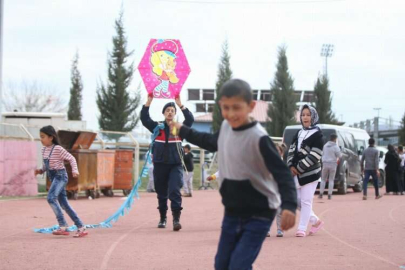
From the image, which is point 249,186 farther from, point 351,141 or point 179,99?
point 351,141

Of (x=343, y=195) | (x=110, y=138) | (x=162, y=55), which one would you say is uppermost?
(x=162, y=55)

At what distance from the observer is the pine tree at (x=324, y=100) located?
64.6 m

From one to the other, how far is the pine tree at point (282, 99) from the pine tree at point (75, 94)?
637 inches

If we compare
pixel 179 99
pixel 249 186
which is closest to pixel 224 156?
pixel 249 186

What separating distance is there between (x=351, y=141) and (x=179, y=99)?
2004 cm

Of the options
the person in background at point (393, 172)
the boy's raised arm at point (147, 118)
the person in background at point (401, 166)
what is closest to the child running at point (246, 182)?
the boy's raised arm at point (147, 118)

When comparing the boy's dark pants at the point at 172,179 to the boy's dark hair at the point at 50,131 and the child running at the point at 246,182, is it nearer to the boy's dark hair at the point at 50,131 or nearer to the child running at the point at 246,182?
the boy's dark hair at the point at 50,131

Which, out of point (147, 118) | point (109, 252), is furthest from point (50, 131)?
point (109, 252)

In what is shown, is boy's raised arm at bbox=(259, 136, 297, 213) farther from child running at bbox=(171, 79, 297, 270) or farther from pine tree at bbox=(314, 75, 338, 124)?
pine tree at bbox=(314, 75, 338, 124)

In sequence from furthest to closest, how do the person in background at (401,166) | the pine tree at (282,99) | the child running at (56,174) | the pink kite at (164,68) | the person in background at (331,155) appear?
the pine tree at (282,99), the person in background at (401,166), the person in background at (331,155), the child running at (56,174), the pink kite at (164,68)

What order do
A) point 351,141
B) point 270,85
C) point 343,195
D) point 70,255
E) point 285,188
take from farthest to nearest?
point 270,85 → point 351,141 → point 343,195 → point 70,255 → point 285,188

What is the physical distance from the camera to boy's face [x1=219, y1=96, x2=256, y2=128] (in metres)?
5.37

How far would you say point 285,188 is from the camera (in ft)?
17.4

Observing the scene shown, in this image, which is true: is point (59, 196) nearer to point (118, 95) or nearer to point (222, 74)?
point (118, 95)
